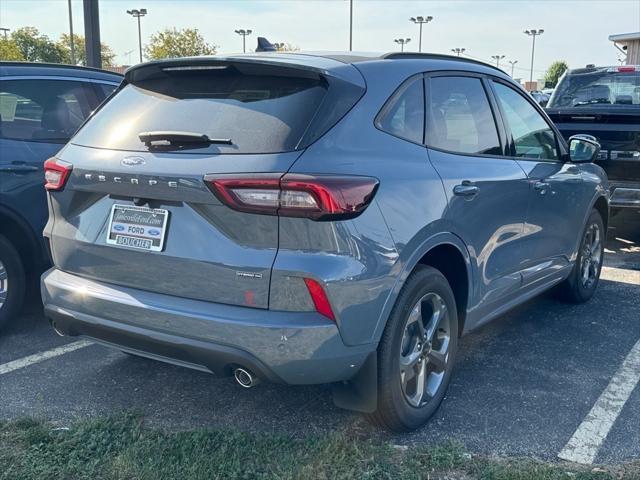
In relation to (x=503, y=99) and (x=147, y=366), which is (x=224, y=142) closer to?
(x=147, y=366)

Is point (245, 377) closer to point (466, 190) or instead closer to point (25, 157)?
point (466, 190)

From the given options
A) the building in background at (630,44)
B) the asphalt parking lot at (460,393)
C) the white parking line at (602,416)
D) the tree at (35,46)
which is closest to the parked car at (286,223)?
the asphalt parking lot at (460,393)

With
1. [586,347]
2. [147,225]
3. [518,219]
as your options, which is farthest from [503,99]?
[147,225]

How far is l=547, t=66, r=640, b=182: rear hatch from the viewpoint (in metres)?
7.16

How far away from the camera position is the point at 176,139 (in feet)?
9.68

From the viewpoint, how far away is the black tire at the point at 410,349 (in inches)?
120

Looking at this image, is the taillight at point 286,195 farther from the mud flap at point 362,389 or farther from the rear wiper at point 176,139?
the mud flap at point 362,389

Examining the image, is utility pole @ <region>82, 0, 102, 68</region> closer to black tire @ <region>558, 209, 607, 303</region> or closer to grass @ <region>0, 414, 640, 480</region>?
black tire @ <region>558, 209, 607, 303</region>

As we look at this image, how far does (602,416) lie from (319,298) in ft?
6.14

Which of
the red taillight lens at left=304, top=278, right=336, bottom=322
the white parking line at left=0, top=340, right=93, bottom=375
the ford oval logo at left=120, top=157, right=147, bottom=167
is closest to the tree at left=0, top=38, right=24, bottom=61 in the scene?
the white parking line at left=0, top=340, right=93, bottom=375

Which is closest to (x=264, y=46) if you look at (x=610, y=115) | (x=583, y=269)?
(x=583, y=269)

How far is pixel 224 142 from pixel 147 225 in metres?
0.50

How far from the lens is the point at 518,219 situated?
4.07 meters

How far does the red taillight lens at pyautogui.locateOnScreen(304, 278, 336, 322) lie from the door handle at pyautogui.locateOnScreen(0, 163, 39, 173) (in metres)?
2.76
